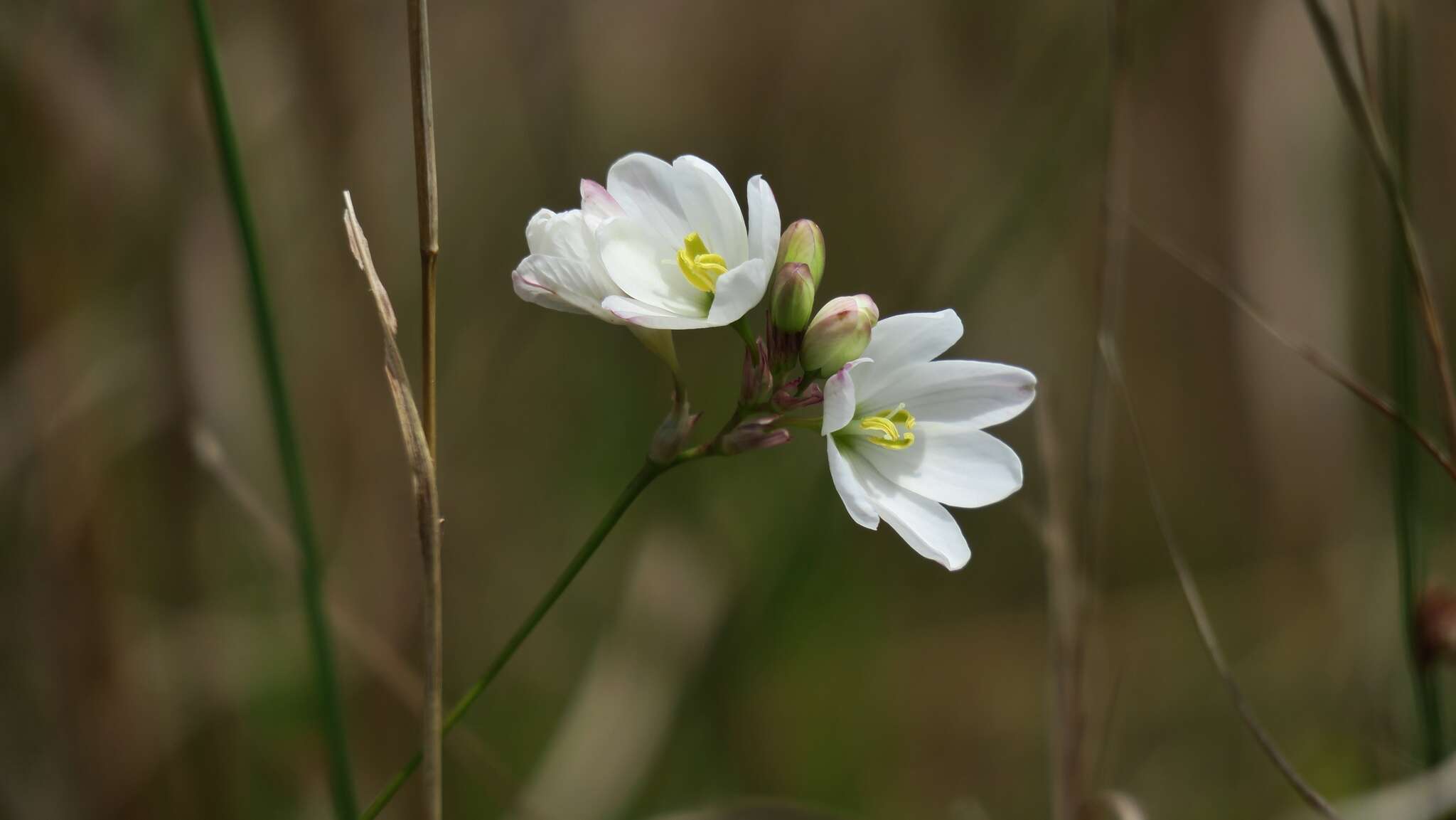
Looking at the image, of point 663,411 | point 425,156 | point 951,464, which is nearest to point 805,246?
point 951,464

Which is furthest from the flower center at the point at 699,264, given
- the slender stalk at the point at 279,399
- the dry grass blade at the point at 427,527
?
the slender stalk at the point at 279,399

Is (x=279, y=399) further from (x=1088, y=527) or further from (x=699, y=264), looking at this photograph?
(x=1088, y=527)

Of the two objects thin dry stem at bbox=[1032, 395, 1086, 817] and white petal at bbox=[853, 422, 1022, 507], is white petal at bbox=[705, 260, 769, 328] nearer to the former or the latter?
white petal at bbox=[853, 422, 1022, 507]

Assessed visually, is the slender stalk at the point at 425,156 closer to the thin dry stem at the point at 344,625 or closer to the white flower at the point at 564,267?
the white flower at the point at 564,267

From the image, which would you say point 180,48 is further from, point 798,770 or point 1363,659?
point 1363,659

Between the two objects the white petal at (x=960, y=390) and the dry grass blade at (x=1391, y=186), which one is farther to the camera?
the dry grass blade at (x=1391, y=186)

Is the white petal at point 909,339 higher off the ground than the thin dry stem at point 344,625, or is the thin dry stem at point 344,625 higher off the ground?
the white petal at point 909,339
